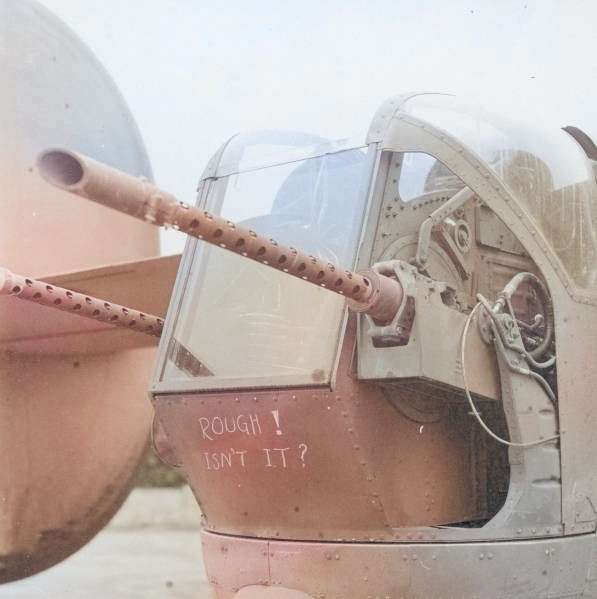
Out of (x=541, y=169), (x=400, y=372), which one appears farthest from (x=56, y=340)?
(x=541, y=169)

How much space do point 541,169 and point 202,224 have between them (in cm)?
198

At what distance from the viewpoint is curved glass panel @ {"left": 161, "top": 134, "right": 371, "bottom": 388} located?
11.8 feet

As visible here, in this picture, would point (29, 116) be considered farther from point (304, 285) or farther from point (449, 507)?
point (449, 507)

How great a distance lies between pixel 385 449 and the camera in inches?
139

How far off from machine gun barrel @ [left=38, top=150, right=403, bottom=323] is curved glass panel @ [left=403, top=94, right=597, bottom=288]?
0.90m

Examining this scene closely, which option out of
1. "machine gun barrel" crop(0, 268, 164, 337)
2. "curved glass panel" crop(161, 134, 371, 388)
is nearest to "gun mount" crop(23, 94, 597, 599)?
"curved glass panel" crop(161, 134, 371, 388)

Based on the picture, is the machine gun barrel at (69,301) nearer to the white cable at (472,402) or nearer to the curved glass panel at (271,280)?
the curved glass panel at (271,280)

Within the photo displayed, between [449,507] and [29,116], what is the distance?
3.66 meters

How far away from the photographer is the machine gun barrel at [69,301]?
136 inches

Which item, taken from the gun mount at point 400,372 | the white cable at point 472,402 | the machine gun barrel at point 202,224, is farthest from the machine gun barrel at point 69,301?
the white cable at point 472,402

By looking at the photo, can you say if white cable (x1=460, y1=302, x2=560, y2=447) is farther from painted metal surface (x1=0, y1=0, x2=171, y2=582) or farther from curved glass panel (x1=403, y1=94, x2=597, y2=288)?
painted metal surface (x1=0, y1=0, x2=171, y2=582)

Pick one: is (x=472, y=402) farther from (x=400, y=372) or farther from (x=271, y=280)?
(x=271, y=280)

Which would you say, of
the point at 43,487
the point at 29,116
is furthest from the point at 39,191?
the point at 43,487

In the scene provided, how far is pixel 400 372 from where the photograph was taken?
3330 millimetres
